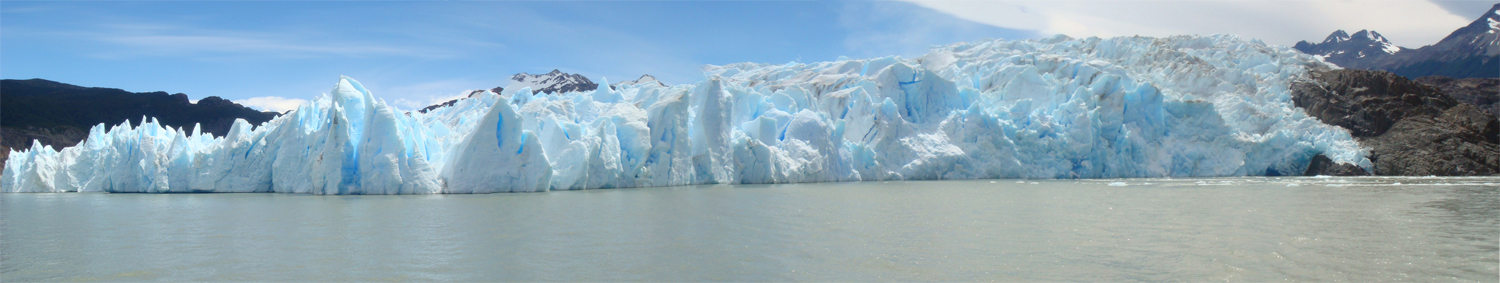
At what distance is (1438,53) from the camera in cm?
5747

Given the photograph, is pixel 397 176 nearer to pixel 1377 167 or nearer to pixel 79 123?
pixel 1377 167

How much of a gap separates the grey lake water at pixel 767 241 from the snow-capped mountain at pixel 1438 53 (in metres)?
52.5

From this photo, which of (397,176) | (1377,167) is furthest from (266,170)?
(1377,167)

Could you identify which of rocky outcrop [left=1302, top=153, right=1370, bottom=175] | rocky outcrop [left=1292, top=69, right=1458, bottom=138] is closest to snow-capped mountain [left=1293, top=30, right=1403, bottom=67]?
rocky outcrop [left=1292, top=69, right=1458, bottom=138]

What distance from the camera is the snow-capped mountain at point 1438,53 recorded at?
52.0 metres

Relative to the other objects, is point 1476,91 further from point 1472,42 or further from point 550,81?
point 550,81

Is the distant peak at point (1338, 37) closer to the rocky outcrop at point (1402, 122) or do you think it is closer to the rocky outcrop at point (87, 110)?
the rocky outcrop at point (1402, 122)

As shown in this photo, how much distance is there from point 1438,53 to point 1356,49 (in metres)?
8.77

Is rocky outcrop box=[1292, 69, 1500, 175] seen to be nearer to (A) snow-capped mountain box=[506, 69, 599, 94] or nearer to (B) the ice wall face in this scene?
(B) the ice wall face

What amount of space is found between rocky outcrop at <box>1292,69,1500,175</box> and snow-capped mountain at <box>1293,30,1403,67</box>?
127ft

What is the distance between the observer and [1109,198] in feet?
46.5

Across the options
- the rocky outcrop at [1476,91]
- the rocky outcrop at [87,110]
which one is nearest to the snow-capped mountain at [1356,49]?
the rocky outcrop at [1476,91]

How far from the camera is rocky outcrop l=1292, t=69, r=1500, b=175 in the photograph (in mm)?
25297

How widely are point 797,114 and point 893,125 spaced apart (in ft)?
10.9
